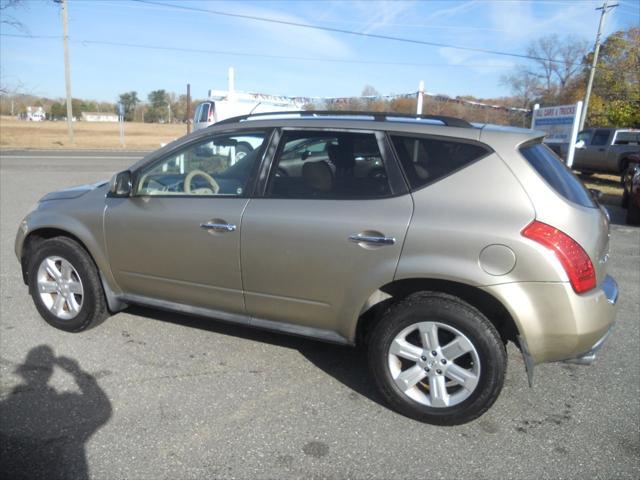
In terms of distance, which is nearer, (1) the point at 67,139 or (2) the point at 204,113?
(2) the point at 204,113

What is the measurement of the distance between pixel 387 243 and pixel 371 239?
93mm

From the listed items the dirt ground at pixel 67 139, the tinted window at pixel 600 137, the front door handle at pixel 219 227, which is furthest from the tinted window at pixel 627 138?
the dirt ground at pixel 67 139

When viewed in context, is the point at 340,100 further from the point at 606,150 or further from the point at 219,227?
the point at 219,227

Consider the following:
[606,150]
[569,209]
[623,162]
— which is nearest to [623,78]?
[606,150]

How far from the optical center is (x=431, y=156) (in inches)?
113

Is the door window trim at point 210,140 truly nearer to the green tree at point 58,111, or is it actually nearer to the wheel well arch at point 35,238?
the wheel well arch at point 35,238

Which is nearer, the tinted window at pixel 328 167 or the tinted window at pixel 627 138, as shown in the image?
the tinted window at pixel 328 167

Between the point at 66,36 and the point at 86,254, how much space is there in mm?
31213

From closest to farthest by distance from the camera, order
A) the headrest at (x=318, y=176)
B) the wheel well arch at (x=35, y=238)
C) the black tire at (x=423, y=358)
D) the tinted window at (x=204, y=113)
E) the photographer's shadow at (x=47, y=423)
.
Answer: the photographer's shadow at (x=47, y=423), the black tire at (x=423, y=358), the headrest at (x=318, y=176), the wheel well arch at (x=35, y=238), the tinted window at (x=204, y=113)

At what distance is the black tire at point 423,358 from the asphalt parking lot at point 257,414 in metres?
0.11

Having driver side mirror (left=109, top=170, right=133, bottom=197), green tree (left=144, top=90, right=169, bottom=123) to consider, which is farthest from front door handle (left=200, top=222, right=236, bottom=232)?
green tree (left=144, top=90, right=169, bottom=123)

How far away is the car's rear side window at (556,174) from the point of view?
108 inches

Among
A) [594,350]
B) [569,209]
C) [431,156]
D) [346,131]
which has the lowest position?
[594,350]

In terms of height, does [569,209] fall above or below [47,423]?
above
